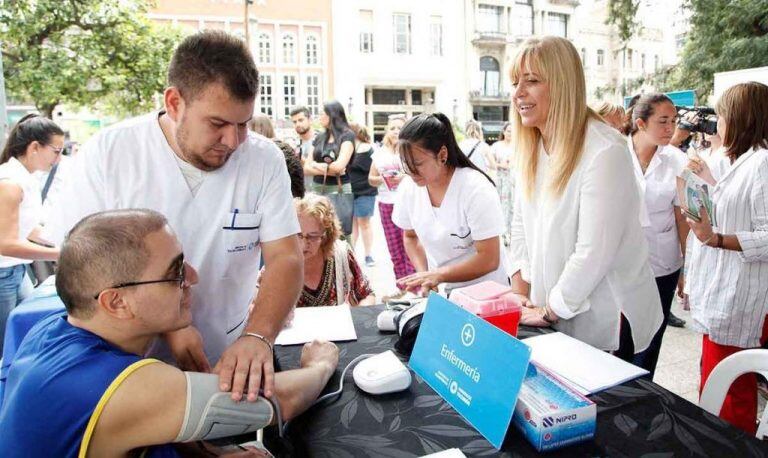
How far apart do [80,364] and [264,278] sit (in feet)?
1.73

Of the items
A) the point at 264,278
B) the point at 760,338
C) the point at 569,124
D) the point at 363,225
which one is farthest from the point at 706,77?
the point at 264,278

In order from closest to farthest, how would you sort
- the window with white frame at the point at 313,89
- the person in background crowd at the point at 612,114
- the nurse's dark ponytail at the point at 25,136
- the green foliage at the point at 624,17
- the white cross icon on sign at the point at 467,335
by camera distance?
1. the white cross icon on sign at the point at 467,335
2. the nurse's dark ponytail at the point at 25,136
3. the person in background crowd at the point at 612,114
4. the green foliage at the point at 624,17
5. the window with white frame at the point at 313,89

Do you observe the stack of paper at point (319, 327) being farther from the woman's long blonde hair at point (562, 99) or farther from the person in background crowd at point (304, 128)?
the person in background crowd at point (304, 128)

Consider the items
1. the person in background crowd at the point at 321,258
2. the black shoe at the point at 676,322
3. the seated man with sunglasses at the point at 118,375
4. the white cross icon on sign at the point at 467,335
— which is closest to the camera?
the seated man with sunglasses at the point at 118,375

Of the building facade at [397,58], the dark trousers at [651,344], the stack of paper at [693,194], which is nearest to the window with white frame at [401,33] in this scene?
the building facade at [397,58]

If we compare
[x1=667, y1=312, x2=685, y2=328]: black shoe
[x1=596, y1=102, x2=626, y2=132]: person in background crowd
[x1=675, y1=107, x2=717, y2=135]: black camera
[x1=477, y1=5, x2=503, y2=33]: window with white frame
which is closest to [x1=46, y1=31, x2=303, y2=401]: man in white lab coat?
[x1=675, y1=107, x2=717, y2=135]: black camera

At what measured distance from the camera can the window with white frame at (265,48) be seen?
2945 cm

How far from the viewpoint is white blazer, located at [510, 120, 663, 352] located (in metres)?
1.48

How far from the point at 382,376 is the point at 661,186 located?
7.18 feet

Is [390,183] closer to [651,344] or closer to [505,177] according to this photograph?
[505,177]

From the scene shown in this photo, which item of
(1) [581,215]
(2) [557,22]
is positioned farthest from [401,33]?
(1) [581,215]

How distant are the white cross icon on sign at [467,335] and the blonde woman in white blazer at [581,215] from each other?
514mm

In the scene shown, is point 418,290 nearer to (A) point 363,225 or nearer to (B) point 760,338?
(B) point 760,338

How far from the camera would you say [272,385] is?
107cm
